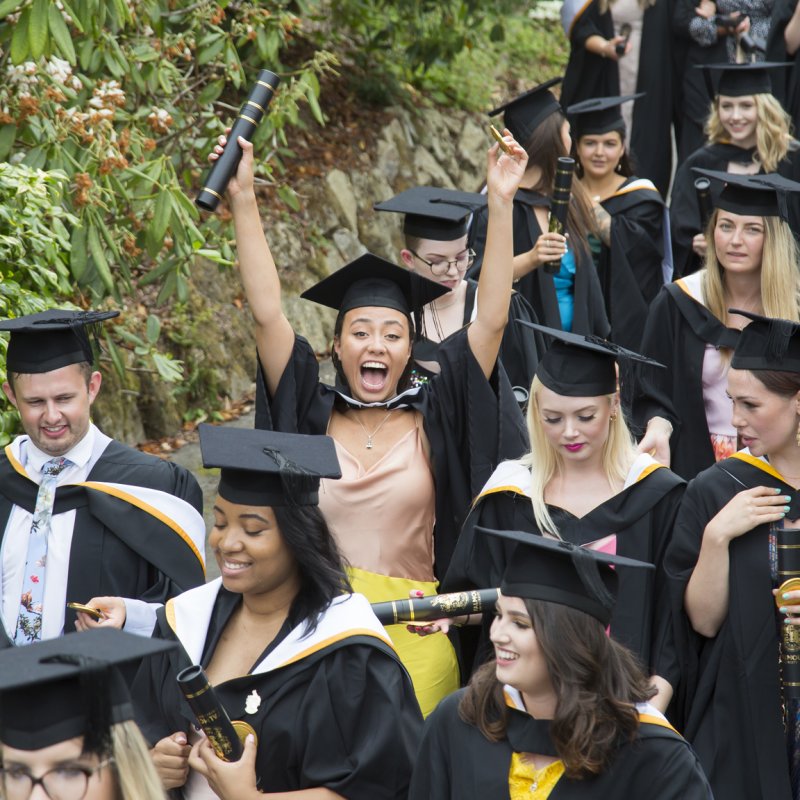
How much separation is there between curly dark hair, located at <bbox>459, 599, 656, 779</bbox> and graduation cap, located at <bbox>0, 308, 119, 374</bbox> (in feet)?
6.75

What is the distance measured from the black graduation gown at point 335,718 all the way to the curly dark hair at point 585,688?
1.52ft

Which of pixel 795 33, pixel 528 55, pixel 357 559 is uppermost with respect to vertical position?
pixel 528 55

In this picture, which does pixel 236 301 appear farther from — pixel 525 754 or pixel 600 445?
pixel 525 754

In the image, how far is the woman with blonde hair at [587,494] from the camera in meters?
4.53

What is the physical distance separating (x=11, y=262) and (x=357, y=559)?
2013 mm

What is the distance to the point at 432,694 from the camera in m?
4.66

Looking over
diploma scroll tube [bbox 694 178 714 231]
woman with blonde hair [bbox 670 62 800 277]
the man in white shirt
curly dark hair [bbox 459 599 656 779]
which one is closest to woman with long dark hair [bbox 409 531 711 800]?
curly dark hair [bbox 459 599 656 779]

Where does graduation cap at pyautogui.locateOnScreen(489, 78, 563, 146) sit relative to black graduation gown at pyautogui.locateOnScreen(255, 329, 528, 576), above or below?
above

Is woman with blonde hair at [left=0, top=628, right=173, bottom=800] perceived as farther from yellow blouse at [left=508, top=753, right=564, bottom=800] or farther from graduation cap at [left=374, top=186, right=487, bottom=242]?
graduation cap at [left=374, top=186, right=487, bottom=242]

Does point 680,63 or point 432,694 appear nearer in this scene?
point 432,694

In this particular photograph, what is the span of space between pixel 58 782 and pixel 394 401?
2544 millimetres

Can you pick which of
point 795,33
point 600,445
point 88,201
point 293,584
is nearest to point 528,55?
point 795,33

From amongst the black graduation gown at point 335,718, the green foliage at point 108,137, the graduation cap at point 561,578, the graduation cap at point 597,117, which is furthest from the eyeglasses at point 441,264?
the graduation cap at point 561,578

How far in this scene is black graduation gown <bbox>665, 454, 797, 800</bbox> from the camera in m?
4.34
